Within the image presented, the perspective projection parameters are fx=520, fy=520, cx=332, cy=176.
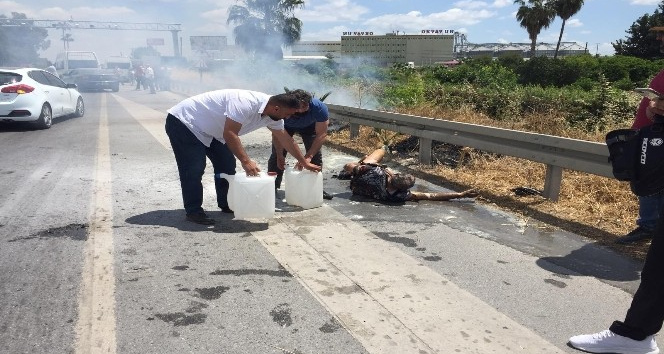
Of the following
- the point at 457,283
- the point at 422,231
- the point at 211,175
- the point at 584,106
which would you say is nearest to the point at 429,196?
the point at 422,231

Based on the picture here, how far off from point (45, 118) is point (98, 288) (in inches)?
395

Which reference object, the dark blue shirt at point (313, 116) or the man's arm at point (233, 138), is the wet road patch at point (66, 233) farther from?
the dark blue shirt at point (313, 116)

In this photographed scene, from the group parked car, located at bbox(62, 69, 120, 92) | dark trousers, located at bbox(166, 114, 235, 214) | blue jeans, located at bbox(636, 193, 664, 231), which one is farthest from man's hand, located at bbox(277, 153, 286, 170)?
parked car, located at bbox(62, 69, 120, 92)

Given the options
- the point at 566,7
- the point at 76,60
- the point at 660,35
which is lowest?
the point at 660,35

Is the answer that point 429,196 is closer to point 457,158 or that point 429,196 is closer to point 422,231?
point 422,231

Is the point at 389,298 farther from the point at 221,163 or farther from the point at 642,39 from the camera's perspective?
the point at 642,39

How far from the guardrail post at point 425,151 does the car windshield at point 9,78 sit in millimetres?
8985

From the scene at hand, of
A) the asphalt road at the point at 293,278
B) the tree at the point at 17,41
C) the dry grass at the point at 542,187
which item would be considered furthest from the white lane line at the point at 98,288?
the tree at the point at 17,41

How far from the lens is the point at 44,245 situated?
4.09m

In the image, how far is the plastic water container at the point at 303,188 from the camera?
17.5ft

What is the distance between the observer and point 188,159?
4844 millimetres

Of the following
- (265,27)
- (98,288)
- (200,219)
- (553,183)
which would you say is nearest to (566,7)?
(265,27)

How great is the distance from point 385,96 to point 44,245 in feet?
36.2

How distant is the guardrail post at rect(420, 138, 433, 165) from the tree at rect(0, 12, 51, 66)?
50.8 metres
